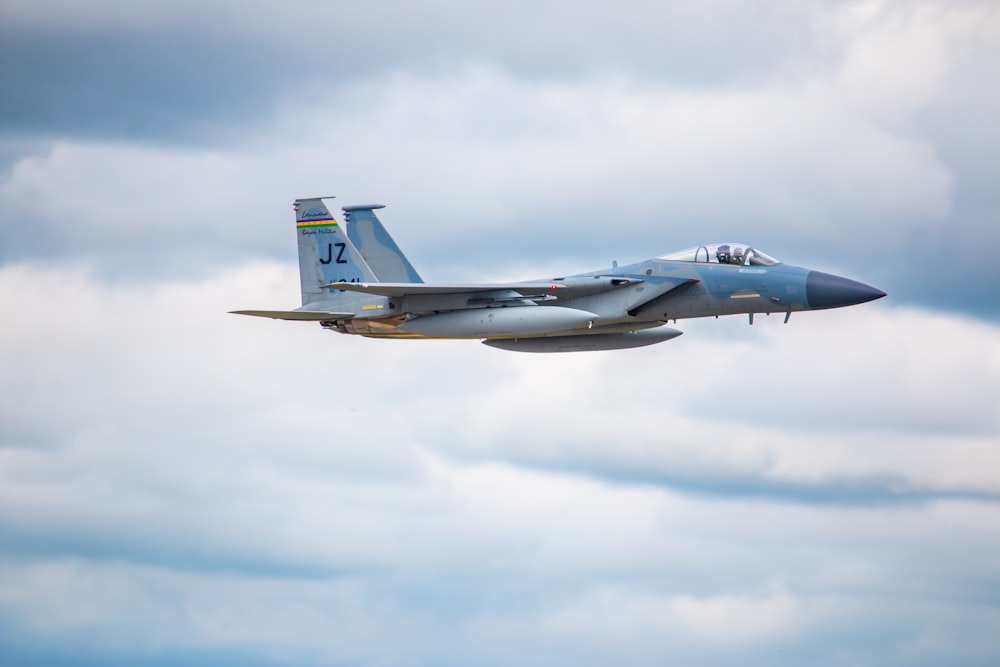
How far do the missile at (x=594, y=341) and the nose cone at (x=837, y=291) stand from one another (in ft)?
16.3

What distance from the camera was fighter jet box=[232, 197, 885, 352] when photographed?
4500 cm

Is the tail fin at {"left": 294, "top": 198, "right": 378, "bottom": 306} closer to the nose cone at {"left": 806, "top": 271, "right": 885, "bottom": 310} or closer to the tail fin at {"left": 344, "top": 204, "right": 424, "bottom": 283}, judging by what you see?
the tail fin at {"left": 344, "top": 204, "right": 424, "bottom": 283}

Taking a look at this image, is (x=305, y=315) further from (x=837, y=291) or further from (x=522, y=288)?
(x=837, y=291)

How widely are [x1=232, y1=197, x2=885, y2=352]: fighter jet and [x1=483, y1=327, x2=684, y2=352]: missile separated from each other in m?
0.03

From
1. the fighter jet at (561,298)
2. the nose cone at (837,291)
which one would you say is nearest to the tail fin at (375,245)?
the fighter jet at (561,298)

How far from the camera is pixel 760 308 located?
1790 inches

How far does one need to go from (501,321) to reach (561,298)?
2.22m

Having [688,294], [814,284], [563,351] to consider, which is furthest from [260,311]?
[814,284]

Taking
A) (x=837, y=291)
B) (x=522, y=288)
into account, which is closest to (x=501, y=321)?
(x=522, y=288)

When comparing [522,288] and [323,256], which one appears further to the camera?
[323,256]

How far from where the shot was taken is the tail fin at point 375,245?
49.4 metres

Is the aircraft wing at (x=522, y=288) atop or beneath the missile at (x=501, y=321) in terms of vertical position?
atop

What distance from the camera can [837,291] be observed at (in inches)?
1762

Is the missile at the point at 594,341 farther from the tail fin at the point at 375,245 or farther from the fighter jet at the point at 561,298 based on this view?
the tail fin at the point at 375,245
